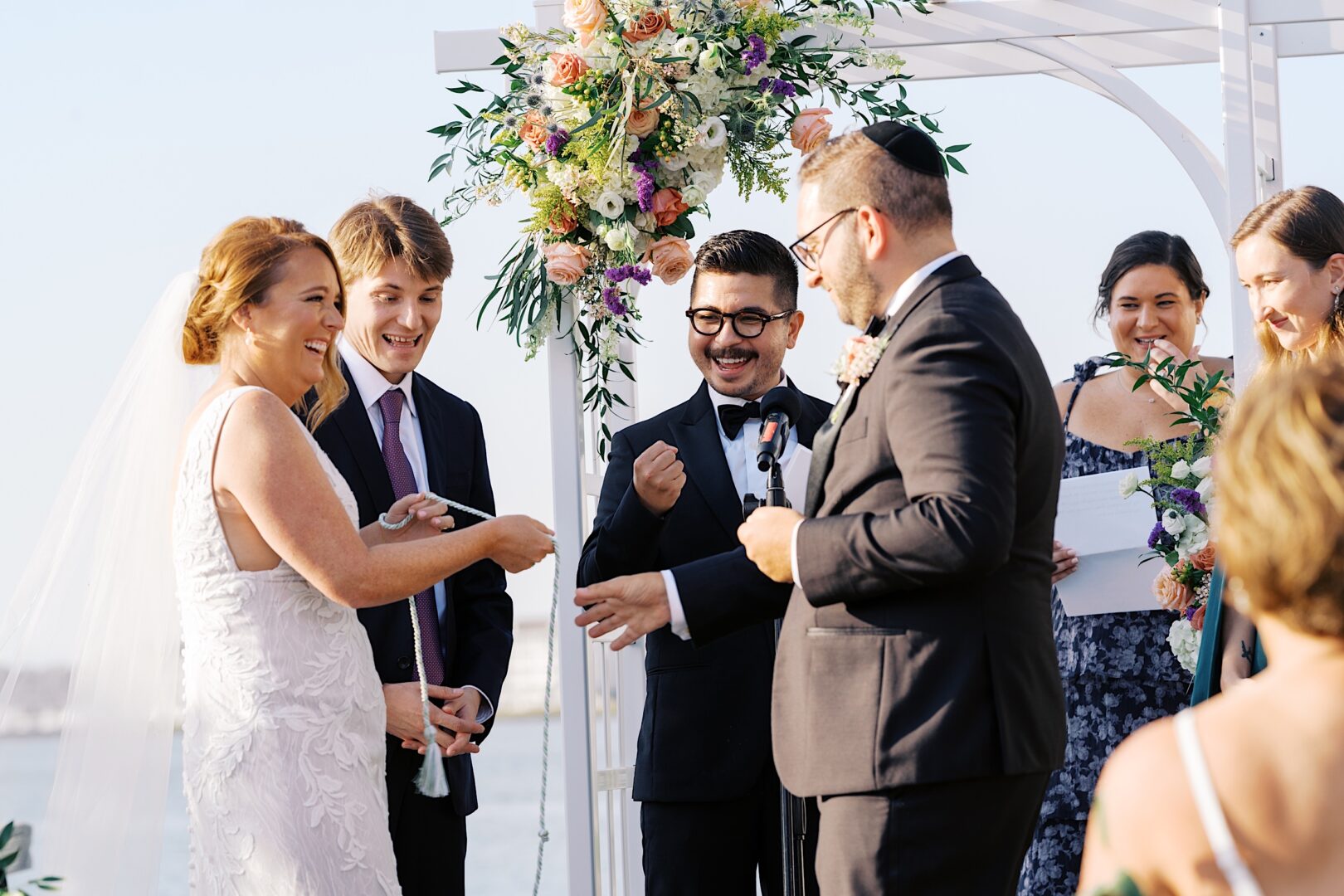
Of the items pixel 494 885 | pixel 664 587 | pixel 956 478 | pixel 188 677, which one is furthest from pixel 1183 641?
pixel 494 885

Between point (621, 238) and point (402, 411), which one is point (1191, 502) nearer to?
point (621, 238)

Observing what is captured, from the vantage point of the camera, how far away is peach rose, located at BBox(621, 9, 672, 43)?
173 inches

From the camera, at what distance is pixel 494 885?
24516mm

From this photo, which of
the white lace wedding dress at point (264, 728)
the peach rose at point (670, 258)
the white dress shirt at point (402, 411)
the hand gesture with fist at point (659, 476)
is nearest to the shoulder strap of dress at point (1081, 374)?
the peach rose at point (670, 258)

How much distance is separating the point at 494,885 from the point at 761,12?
22.0 metres

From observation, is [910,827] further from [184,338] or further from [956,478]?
[184,338]

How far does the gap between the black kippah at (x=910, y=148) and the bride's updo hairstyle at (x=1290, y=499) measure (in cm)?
146

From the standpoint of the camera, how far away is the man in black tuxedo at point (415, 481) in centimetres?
384

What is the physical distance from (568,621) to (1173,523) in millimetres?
1903

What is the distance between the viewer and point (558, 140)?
4.48m

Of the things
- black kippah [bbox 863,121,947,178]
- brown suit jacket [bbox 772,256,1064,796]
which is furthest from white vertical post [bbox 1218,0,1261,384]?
brown suit jacket [bbox 772,256,1064,796]

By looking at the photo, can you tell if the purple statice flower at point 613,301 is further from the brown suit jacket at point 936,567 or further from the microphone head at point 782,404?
the brown suit jacket at point 936,567

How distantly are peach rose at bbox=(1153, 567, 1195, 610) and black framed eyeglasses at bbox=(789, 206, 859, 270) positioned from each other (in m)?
1.63

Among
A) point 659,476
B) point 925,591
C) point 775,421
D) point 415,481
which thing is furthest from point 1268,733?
point 415,481
